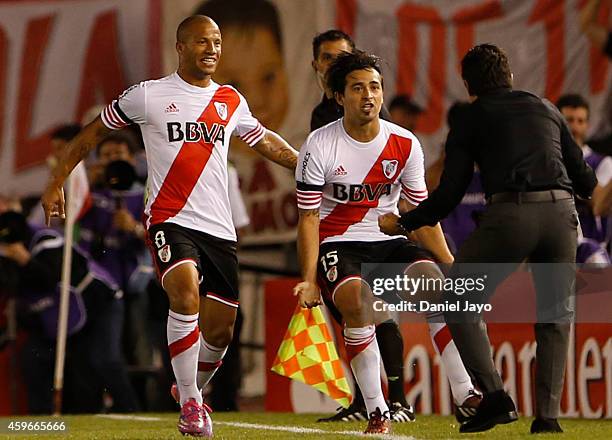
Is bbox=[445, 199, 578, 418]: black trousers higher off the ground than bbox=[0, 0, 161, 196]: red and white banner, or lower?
lower

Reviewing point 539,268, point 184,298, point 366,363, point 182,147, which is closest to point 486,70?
point 539,268

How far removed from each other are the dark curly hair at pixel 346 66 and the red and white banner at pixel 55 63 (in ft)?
26.0

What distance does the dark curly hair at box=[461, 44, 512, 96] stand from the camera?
7754 mm

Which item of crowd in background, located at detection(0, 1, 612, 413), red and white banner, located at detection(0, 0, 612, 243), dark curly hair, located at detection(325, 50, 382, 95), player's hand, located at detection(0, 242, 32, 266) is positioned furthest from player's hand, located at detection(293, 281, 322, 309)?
red and white banner, located at detection(0, 0, 612, 243)

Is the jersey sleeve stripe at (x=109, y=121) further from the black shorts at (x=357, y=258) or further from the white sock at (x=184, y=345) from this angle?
the black shorts at (x=357, y=258)

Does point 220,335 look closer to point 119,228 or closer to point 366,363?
point 366,363

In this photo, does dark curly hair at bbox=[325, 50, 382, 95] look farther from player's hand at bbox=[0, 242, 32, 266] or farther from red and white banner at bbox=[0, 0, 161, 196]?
red and white banner at bbox=[0, 0, 161, 196]

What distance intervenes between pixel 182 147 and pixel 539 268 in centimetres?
211

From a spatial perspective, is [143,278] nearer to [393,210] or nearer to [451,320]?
[393,210]

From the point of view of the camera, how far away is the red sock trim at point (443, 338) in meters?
8.91

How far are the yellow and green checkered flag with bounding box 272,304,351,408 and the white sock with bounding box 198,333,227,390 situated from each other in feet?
2.42

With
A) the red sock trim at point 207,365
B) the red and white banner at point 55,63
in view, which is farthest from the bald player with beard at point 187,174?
the red and white banner at point 55,63

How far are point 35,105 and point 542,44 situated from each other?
550cm

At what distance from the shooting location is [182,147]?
866cm
